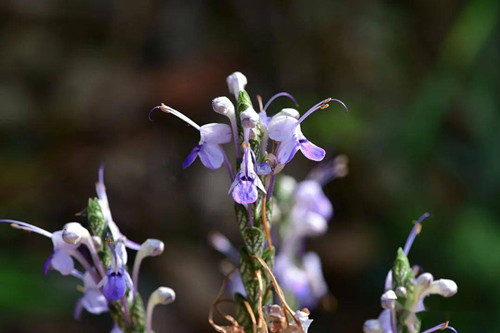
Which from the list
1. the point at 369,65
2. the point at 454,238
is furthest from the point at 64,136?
the point at 454,238

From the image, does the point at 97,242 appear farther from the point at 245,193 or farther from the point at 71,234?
the point at 245,193

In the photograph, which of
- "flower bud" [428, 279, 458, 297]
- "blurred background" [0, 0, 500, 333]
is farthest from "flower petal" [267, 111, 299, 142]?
Result: "blurred background" [0, 0, 500, 333]

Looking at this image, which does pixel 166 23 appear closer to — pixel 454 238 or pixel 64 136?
pixel 64 136

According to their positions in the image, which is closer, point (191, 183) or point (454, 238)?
point (454, 238)

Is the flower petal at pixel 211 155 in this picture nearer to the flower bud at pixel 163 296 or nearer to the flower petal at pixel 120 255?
the flower petal at pixel 120 255

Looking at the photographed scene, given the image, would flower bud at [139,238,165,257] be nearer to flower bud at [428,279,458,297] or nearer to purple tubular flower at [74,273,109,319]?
purple tubular flower at [74,273,109,319]
